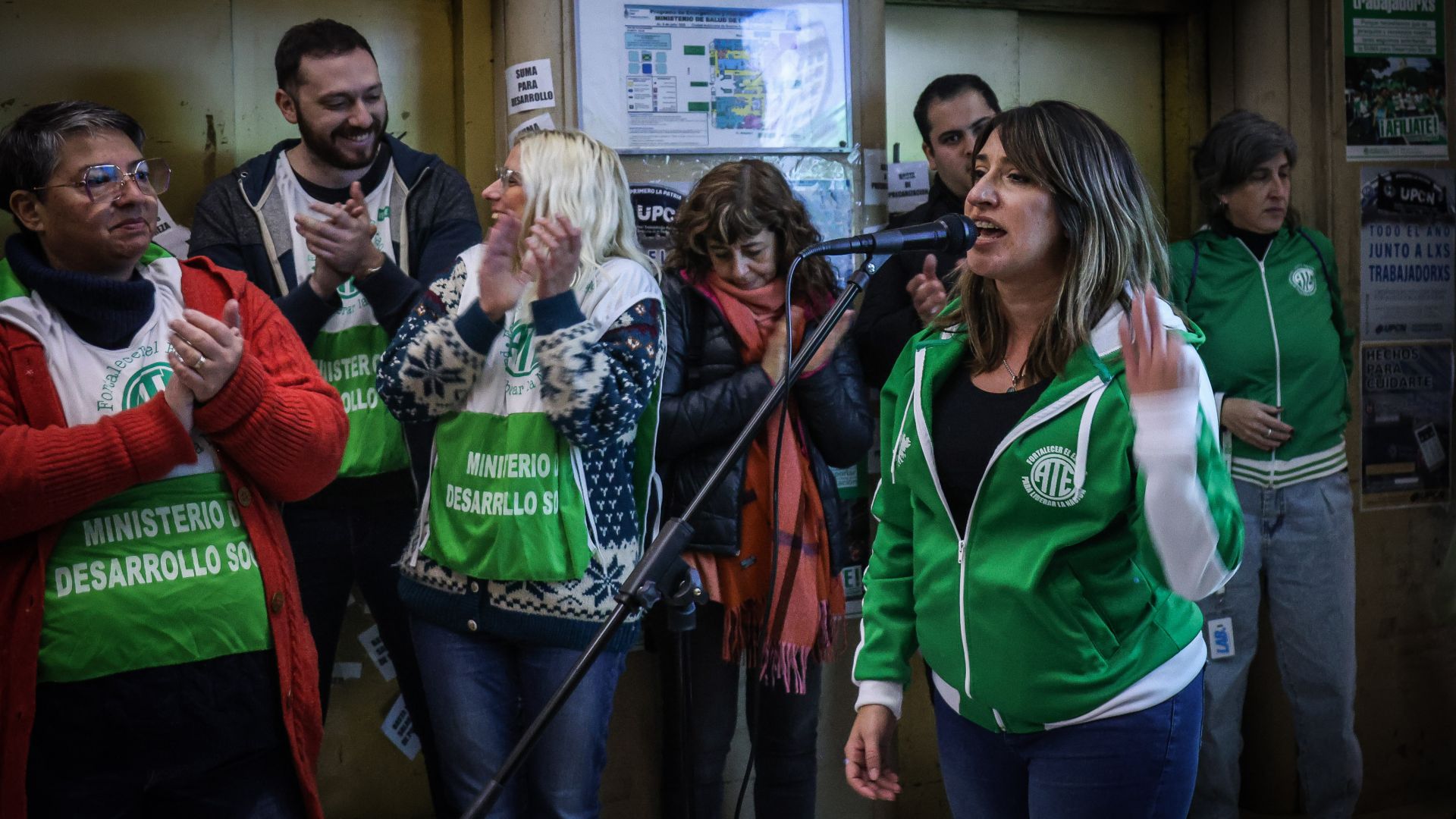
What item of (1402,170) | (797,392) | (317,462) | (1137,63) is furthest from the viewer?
(1137,63)

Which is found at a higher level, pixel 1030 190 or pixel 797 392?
pixel 1030 190

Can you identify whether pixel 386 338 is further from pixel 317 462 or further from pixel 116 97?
pixel 116 97

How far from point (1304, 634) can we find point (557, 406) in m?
2.36

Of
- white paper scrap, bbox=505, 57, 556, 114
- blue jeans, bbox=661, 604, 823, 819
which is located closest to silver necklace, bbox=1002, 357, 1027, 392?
blue jeans, bbox=661, 604, 823, 819

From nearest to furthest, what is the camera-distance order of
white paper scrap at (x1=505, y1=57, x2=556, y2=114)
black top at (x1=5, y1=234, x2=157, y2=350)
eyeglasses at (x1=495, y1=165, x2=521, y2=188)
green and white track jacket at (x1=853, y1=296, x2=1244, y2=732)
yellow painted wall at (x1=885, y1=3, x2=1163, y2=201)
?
1. green and white track jacket at (x1=853, y1=296, x2=1244, y2=732)
2. black top at (x1=5, y1=234, x2=157, y2=350)
3. eyeglasses at (x1=495, y1=165, x2=521, y2=188)
4. white paper scrap at (x1=505, y1=57, x2=556, y2=114)
5. yellow painted wall at (x1=885, y1=3, x2=1163, y2=201)

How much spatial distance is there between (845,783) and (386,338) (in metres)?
1.81

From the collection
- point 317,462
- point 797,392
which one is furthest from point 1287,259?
point 317,462

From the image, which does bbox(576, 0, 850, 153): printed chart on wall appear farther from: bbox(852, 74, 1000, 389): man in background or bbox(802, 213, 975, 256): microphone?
bbox(802, 213, 975, 256): microphone

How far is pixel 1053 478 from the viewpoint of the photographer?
1.86 meters

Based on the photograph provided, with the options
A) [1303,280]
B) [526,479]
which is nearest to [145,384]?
[526,479]

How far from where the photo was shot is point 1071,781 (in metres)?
1.87

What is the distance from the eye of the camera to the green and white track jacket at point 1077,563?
69.9 inches

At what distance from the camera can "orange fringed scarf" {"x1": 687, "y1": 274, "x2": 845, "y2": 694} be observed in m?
3.13

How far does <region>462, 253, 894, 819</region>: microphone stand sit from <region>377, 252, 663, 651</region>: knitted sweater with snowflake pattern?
1.84 ft
